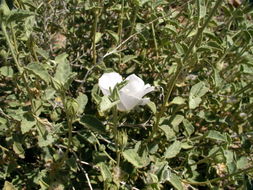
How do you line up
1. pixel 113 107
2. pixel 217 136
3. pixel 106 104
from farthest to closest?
pixel 217 136
pixel 113 107
pixel 106 104

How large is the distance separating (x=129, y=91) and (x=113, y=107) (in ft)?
0.83

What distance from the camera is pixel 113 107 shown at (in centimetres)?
124

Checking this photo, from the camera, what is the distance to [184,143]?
5.74ft

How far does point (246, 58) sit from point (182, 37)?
375 mm

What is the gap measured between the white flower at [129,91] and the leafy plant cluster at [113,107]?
6cm

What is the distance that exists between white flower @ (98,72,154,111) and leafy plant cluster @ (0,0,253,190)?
0.06 metres

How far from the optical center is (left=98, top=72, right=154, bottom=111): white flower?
1297 mm

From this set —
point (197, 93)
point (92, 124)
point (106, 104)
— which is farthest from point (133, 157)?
point (197, 93)

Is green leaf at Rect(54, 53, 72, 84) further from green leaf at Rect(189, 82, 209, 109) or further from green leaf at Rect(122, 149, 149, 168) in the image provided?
green leaf at Rect(189, 82, 209, 109)

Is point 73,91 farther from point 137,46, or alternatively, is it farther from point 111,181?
point 111,181

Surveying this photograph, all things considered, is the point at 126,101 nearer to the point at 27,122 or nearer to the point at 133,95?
the point at 133,95

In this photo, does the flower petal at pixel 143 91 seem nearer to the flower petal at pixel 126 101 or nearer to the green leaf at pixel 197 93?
the flower petal at pixel 126 101

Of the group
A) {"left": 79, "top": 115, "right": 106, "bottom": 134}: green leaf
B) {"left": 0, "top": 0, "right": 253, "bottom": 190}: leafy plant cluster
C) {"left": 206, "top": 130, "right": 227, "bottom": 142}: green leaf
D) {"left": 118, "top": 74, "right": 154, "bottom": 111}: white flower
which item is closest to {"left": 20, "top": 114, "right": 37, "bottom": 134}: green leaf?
{"left": 0, "top": 0, "right": 253, "bottom": 190}: leafy plant cluster

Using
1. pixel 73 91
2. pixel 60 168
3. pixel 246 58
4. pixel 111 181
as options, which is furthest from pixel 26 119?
pixel 246 58
